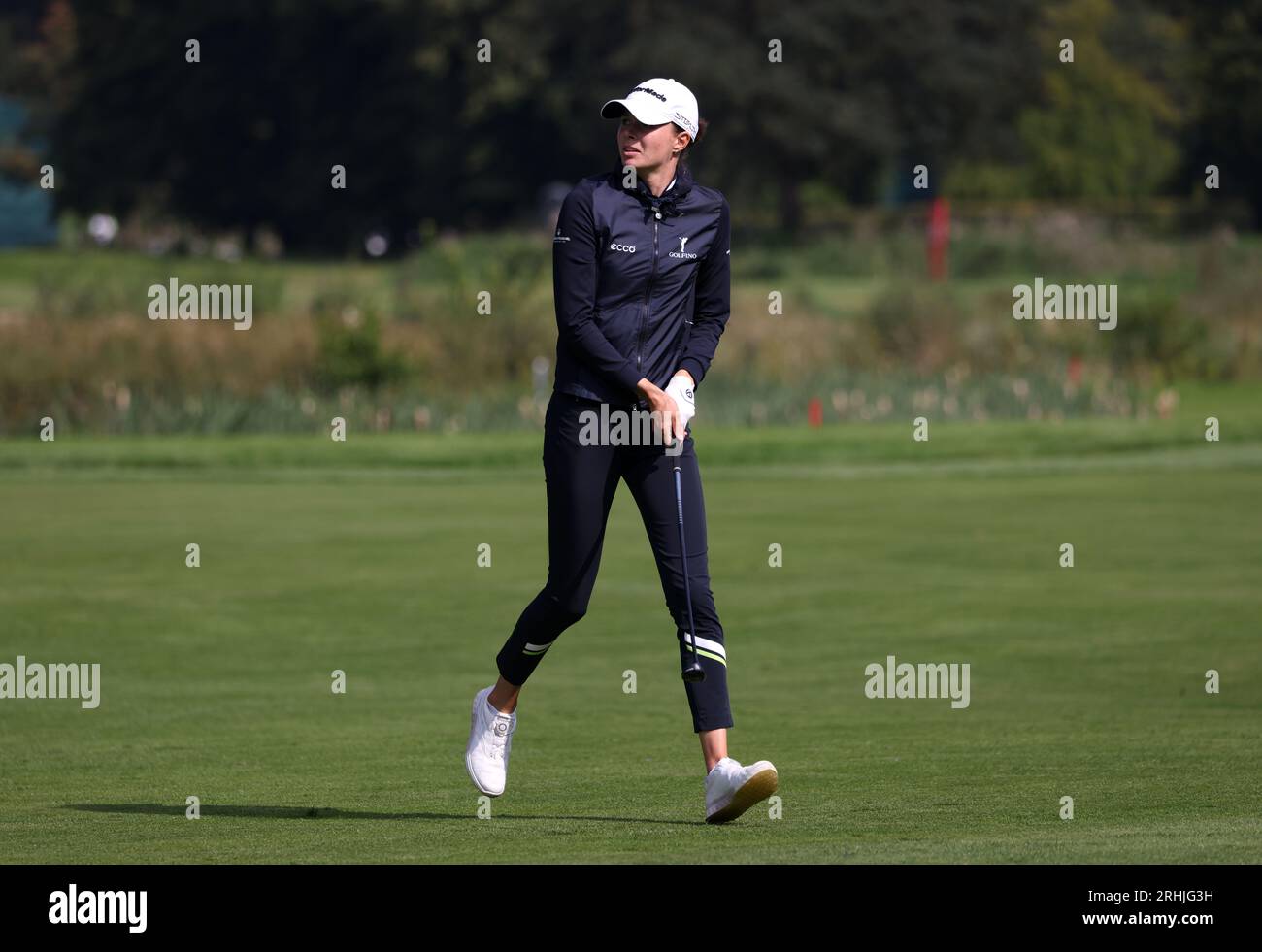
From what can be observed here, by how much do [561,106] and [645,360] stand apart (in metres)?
69.2

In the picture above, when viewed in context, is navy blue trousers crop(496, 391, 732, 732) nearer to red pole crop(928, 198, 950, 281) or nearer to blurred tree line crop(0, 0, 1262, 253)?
red pole crop(928, 198, 950, 281)

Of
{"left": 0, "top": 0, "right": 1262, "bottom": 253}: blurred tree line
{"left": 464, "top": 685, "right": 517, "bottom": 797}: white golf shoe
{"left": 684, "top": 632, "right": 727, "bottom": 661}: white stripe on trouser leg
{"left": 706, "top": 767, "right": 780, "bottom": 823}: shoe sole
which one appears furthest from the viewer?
{"left": 0, "top": 0, "right": 1262, "bottom": 253}: blurred tree line

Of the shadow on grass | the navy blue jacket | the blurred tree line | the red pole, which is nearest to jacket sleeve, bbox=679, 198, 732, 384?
the navy blue jacket

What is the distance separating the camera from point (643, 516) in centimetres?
742

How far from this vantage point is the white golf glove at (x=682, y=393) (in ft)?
24.2

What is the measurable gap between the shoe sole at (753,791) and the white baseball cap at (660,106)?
205cm

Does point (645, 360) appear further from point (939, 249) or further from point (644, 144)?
point (939, 249)

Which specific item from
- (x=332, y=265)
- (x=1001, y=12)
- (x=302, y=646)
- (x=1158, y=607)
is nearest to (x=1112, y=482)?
(x=1158, y=607)

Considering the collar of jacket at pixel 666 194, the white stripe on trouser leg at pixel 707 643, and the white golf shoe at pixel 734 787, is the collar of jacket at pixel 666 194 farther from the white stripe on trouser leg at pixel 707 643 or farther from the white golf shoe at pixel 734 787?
the white golf shoe at pixel 734 787

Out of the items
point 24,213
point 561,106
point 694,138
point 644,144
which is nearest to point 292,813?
point 644,144

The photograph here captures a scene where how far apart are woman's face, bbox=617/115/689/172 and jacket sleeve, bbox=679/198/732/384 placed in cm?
31

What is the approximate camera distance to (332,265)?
238 ft

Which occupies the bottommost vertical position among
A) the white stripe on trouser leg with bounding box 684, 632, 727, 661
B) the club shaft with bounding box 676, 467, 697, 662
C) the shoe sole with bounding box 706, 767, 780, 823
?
the shoe sole with bounding box 706, 767, 780, 823

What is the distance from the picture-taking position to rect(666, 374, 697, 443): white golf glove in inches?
291
